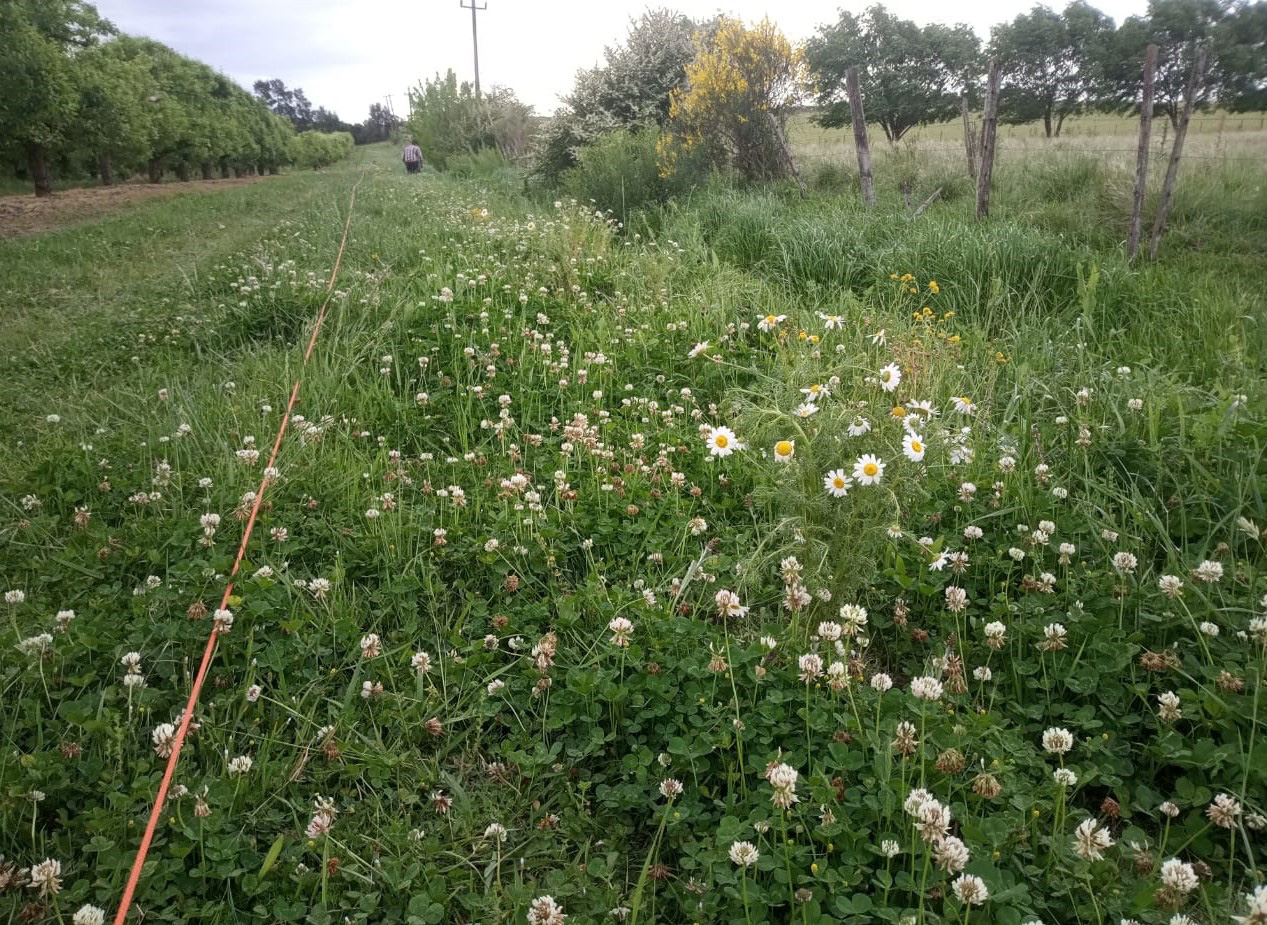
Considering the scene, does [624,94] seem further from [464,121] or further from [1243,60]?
[464,121]

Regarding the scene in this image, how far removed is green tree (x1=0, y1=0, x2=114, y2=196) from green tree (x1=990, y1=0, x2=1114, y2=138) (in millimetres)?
24711

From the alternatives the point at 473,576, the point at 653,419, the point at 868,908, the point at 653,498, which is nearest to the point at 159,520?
the point at 473,576

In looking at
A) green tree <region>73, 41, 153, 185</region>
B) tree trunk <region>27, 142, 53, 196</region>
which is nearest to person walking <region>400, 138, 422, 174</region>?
green tree <region>73, 41, 153, 185</region>

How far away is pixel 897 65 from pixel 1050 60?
8.92 m

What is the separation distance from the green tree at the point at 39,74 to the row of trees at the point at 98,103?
2cm

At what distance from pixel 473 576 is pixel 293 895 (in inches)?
46.6

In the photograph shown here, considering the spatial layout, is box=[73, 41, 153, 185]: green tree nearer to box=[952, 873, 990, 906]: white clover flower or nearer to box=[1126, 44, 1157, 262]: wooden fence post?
box=[1126, 44, 1157, 262]: wooden fence post

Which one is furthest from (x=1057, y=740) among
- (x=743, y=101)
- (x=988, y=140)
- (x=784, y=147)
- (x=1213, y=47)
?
(x=1213, y=47)

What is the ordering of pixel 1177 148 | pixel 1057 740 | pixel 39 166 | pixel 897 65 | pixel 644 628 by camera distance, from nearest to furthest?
pixel 1057 740
pixel 644 628
pixel 1177 148
pixel 39 166
pixel 897 65

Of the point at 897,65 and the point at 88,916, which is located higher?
the point at 897,65

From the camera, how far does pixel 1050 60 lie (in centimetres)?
2239

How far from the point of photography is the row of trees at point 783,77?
31.8 feet

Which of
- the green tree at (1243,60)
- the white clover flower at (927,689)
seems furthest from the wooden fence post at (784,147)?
the white clover flower at (927,689)

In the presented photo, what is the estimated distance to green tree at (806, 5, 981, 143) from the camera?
2873 cm
